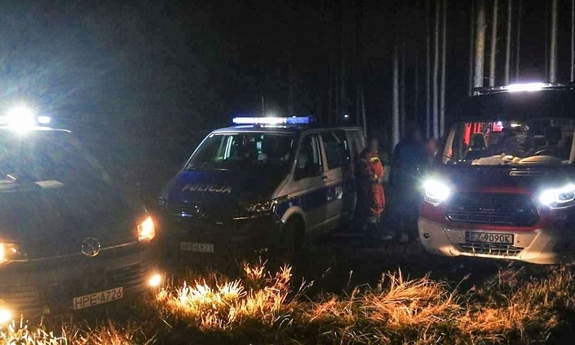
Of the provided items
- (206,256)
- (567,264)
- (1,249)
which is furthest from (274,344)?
(567,264)

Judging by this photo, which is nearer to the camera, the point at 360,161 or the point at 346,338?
the point at 346,338

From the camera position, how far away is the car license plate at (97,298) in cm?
473

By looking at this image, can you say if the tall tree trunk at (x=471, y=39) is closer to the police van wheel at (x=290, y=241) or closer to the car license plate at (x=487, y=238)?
the police van wheel at (x=290, y=241)

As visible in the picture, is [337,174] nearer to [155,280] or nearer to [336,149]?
[336,149]

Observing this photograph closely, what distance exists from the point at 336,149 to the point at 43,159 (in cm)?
420

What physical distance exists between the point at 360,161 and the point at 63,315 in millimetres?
5269

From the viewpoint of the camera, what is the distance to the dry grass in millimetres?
4859

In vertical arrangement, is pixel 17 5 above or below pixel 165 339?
above

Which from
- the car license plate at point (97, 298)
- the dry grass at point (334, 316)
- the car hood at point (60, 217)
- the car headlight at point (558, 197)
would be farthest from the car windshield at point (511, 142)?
the car license plate at point (97, 298)

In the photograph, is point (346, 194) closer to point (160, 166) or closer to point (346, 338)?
point (346, 338)

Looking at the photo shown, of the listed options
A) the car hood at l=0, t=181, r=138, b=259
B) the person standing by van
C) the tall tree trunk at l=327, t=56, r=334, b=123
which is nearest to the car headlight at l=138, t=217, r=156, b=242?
the car hood at l=0, t=181, r=138, b=259

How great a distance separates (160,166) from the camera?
15.7 metres

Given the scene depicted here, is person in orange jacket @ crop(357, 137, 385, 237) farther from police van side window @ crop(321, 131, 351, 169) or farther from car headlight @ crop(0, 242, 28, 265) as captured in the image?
car headlight @ crop(0, 242, 28, 265)

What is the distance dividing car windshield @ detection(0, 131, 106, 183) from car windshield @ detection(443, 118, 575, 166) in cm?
405
